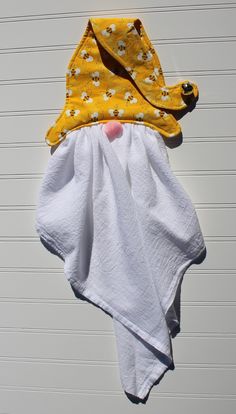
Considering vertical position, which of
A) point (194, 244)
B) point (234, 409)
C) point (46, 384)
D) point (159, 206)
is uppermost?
point (159, 206)

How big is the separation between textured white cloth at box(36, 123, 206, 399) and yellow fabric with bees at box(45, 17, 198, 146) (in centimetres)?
6

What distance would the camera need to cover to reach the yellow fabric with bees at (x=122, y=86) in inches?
50.2

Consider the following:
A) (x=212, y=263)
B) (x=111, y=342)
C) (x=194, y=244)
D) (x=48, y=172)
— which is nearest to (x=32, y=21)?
(x=48, y=172)

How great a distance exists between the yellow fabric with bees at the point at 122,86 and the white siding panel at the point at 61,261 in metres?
0.06

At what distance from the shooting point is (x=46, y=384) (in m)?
1.51

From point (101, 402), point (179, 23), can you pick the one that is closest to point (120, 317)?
point (101, 402)

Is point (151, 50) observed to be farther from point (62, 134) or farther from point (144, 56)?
point (62, 134)

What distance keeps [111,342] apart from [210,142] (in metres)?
0.96

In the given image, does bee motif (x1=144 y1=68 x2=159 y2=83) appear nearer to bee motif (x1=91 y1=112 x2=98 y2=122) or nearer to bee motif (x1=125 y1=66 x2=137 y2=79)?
bee motif (x1=125 y1=66 x2=137 y2=79)

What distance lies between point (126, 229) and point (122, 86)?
567 millimetres

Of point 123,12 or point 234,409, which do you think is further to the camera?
point 234,409

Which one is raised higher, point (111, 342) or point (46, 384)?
point (111, 342)

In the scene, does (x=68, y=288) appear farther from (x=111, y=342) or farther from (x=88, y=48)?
(x=88, y=48)

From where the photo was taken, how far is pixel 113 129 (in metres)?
1.28
